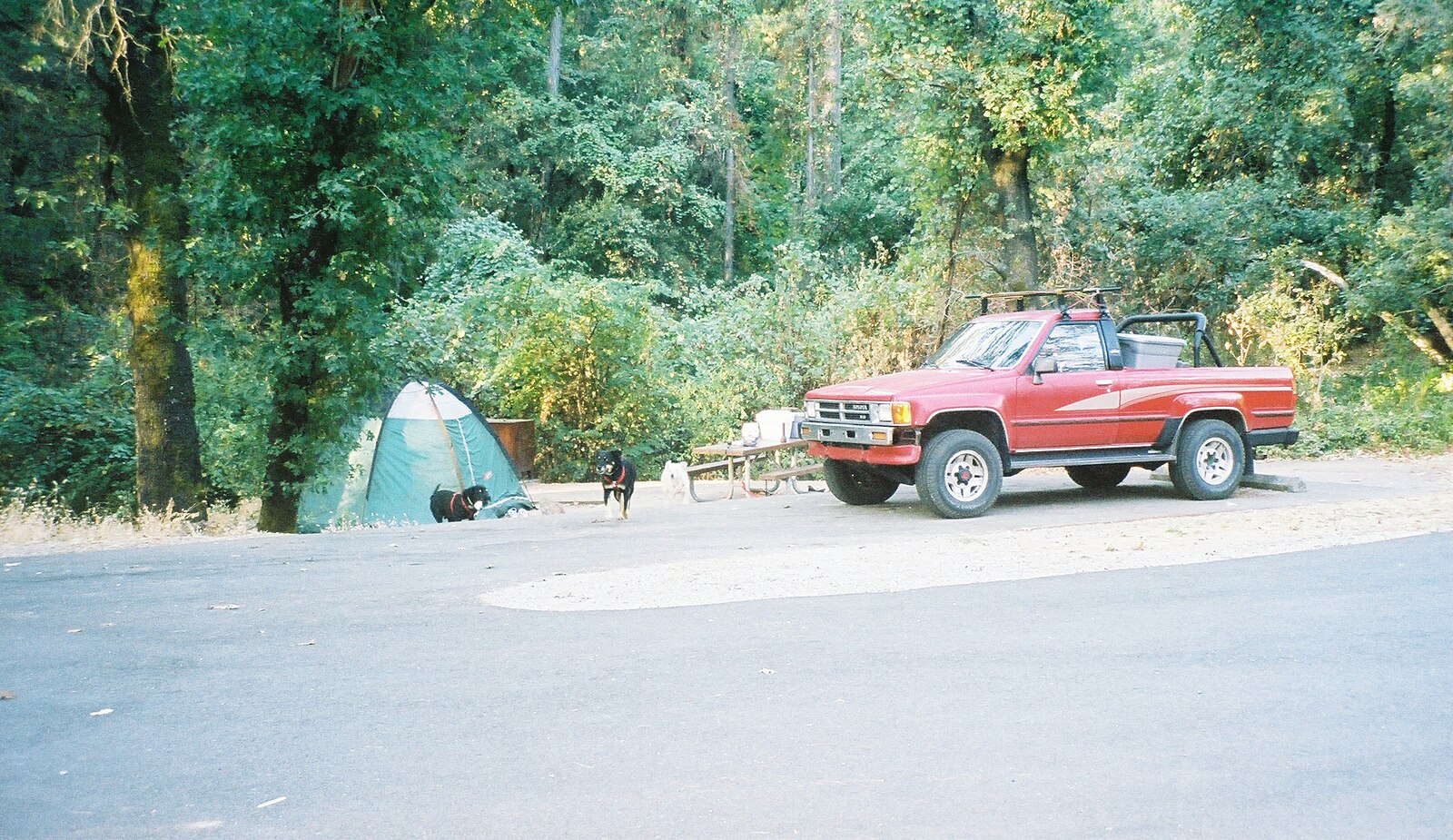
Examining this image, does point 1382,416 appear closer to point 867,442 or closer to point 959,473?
point 959,473

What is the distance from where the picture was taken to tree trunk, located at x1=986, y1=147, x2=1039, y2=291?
2362 cm

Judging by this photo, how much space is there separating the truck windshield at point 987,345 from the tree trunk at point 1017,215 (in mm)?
10354

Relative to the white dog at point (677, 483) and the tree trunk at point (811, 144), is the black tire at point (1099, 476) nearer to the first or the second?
the white dog at point (677, 483)

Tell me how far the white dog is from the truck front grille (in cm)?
365

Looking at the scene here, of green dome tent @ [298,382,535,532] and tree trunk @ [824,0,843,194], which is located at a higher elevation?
tree trunk @ [824,0,843,194]

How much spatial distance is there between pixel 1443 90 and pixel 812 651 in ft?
66.3

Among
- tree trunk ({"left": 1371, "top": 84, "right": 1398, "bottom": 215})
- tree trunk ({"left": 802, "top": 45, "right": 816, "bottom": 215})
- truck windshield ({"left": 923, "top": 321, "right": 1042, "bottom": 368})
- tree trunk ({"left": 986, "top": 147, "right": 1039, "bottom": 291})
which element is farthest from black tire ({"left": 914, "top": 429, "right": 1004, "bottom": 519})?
tree trunk ({"left": 802, "top": 45, "right": 816, "bottom": 215})

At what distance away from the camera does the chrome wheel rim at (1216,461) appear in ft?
44.2

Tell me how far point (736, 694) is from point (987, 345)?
8.22 m

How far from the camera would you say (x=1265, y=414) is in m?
13.8

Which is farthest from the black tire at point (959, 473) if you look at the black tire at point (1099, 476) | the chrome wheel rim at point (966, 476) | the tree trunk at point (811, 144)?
the tree trunk at point (811, 144)

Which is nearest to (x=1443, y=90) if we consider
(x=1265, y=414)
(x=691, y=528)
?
(x=1265, y=414)

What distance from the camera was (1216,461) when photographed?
13547mm

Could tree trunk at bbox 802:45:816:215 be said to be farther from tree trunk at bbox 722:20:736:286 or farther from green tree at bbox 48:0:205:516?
green tree at bbox 48:0:205:516
